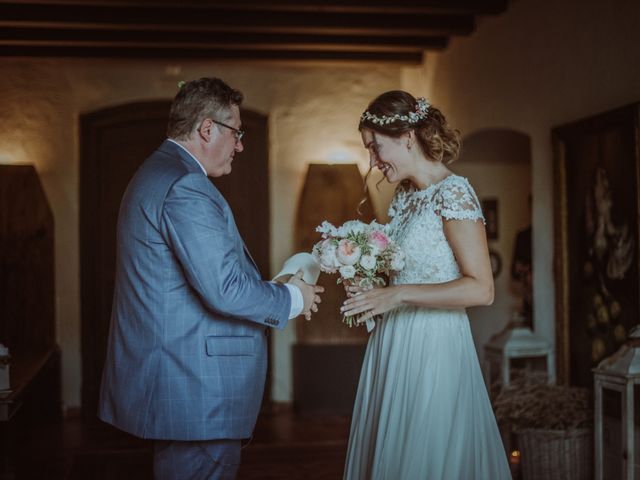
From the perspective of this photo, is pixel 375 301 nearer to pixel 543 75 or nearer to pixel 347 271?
pixel 347 271

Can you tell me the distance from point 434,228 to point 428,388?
60 centimetres

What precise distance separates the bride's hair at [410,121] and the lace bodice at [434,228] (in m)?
0.16

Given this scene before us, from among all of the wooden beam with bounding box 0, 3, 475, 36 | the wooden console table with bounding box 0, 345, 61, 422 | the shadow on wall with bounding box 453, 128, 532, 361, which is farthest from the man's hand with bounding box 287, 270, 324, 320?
the shadow on wall with bounding box 453, 128, 532, 361

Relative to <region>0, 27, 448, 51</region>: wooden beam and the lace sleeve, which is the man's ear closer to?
the lace sleeve

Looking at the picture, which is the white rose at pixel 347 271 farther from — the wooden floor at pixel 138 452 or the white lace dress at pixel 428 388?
the wooden floor at pixel 138 452

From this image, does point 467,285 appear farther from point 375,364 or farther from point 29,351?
point 29,351

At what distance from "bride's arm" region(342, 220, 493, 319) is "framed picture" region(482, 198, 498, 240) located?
14.4 feet

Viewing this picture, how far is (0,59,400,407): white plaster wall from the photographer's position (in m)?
7.19

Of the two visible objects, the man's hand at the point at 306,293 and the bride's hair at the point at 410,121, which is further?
the bride's hair at the point at 410,121

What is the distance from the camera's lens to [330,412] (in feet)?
23.7

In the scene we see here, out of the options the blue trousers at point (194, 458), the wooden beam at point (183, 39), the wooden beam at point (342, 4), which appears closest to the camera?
the blue trousers at point (194, 458)

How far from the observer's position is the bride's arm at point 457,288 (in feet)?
9.07

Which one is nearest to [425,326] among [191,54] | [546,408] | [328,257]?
[328,257]

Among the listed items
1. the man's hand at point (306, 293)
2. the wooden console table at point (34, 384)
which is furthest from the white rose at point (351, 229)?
the wooden console table at point (34, 384)
